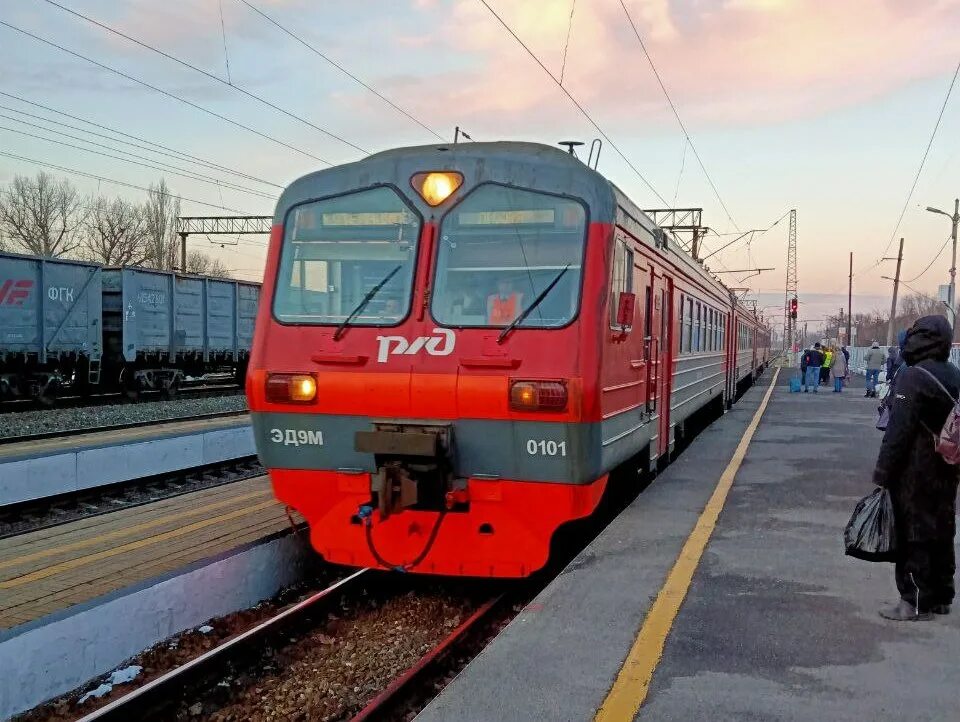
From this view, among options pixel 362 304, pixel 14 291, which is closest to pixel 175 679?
pixel 362 304

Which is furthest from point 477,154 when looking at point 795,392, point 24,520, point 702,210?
point 702,210

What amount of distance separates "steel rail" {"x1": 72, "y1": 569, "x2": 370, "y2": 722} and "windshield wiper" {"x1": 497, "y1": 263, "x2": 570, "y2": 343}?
7.25 feet

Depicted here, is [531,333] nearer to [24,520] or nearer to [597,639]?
[597,639]

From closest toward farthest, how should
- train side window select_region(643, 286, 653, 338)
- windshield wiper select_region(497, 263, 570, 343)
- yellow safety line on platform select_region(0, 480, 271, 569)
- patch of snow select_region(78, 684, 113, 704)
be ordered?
patch of snow select_region(78, 684, 113, 704), windshield wiper select_region(497, 263, 570, 343), yellow safety line on platform select_region(0, 480, 271, 569), train side window select_region(643, 286, 653, 338)

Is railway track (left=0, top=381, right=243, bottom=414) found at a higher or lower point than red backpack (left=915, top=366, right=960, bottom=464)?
lower

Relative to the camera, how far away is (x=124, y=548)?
7023 millimetres

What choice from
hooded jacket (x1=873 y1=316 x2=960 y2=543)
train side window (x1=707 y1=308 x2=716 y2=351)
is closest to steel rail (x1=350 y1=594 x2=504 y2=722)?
hooded jacket (x1=873 y1=316 x2=960 y2=543)

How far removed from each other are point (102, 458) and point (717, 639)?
7776 mm

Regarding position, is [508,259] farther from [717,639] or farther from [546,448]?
[717,639]

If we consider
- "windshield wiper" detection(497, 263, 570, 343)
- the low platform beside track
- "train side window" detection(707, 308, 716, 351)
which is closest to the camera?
the low platform beside track

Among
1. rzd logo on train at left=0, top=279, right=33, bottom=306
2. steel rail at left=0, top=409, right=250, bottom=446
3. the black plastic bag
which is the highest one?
rzd logo on train at left=0, top=279, right=33, bottom=306

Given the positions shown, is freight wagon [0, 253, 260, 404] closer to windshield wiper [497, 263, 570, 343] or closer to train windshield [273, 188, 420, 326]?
train windshield [273, 188, 420, 326]

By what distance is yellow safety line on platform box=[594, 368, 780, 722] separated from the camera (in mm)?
3541

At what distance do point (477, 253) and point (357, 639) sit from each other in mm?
2596
